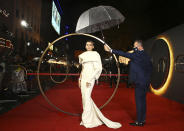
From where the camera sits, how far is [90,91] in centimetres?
364

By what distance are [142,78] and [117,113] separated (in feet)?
Result: 5.14

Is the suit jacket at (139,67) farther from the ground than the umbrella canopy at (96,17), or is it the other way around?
the umbrella canopy at (96,17)

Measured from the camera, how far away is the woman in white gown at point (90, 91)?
3585mm

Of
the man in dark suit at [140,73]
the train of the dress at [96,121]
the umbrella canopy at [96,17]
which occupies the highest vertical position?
the umbrella canopy at [96,17]

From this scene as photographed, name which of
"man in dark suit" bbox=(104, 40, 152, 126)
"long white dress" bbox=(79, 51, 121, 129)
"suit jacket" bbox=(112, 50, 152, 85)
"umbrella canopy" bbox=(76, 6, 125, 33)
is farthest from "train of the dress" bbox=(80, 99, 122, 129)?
"umbrella canopy" bbox=(76, 6, 125, 33)

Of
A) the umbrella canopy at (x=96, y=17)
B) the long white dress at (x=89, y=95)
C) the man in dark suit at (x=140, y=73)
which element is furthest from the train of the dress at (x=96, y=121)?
the umbrella canopy at (x=96, y=17)

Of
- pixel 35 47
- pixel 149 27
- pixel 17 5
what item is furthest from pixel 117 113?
pixel 35 47

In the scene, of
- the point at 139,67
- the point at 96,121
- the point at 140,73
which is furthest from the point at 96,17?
the point at 96,121

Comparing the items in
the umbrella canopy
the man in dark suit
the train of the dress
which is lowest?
the train of the dress

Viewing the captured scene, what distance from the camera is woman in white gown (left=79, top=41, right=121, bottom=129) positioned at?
3585 millimetres

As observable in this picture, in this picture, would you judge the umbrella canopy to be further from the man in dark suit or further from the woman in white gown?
the man in dark suit

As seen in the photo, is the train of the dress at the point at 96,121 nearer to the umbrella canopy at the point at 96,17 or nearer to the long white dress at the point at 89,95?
the long white dress at the point at 89,95

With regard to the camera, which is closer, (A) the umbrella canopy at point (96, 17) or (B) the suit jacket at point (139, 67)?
(B) the suit jacket at point (139, 67)

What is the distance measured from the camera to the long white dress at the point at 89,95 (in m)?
3.58
